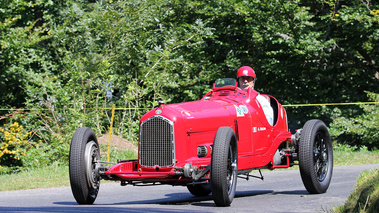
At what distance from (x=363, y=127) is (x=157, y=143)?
44.4 feet

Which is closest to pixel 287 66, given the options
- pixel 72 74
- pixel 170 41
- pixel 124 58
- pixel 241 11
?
pixel 241 11

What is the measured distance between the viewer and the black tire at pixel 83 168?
25.0 feet

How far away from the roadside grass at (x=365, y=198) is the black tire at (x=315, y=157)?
116 inches

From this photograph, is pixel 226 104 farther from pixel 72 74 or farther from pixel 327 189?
pixel 72 74

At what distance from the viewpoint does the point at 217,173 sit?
7.13 metres

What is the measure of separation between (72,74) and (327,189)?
9640 millimetres

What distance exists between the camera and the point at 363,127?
19.8 metres

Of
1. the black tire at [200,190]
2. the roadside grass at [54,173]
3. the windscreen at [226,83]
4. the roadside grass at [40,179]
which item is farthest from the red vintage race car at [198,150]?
the roadside grass at [54,173]

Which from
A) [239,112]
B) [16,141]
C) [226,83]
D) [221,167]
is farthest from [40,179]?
[221,167]

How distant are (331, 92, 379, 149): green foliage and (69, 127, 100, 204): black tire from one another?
13.1 metres

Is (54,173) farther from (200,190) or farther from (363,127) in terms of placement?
(363,127)

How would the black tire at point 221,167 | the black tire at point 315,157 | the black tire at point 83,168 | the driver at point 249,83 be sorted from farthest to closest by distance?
1. the driver at point 249,83
2. the black tire at point 315,157
3. the black tire at point 83,168
4. the black tire at point 221,167

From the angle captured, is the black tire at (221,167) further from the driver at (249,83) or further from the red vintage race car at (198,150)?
the driver at (249,83)

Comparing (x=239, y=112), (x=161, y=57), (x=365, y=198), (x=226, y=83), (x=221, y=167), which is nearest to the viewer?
(x=365, y=198)
